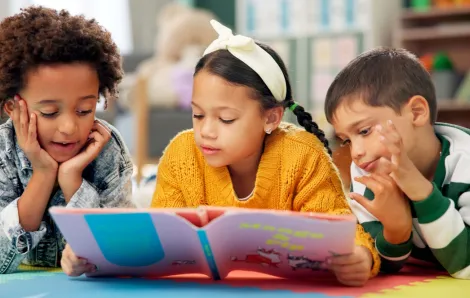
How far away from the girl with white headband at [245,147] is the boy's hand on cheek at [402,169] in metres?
0.13

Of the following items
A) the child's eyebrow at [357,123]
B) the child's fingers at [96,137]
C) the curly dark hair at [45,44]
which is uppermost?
the curly dark hair at [45,44]

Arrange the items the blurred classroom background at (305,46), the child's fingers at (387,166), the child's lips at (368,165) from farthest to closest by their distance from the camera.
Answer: the blurred classroom background at (305,46) < the child's lips at (368,165) < the child's fingers at (387,166)

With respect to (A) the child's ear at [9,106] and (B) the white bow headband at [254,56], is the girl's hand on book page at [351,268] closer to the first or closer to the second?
(B) the white bow headband at [254,56]

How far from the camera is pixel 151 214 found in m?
0.96

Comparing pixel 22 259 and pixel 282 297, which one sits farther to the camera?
pixel 22 259

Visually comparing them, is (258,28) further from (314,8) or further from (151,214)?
(151,214)

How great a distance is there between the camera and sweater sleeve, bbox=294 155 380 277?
1.23 meters

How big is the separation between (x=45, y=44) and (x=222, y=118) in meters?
0.33

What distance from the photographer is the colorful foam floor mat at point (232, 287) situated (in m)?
1.00

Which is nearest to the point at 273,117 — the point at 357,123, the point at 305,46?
the point at 357,123

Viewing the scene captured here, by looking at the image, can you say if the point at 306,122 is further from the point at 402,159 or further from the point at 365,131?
the point at 402,159

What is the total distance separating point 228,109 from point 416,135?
0.32 meters

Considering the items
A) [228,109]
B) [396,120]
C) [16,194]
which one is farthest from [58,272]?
[396,120]

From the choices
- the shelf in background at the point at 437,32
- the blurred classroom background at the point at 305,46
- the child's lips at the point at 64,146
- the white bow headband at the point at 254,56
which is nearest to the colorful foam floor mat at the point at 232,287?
the child's lips at the point at 64,146
